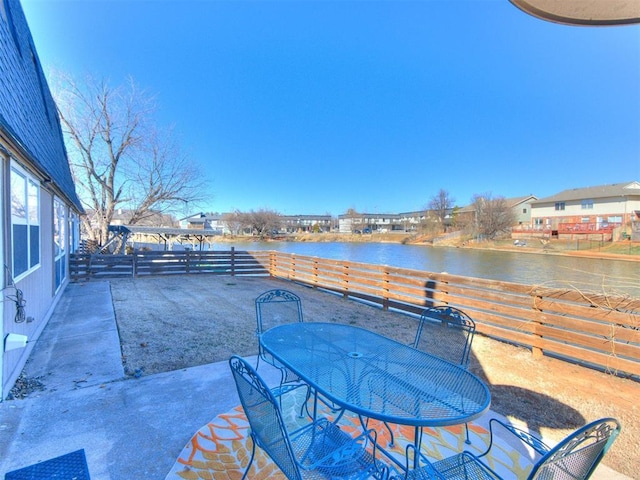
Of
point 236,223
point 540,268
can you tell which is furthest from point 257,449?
point 236,223

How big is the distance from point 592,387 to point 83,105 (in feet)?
60.3

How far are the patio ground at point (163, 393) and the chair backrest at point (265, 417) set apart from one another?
85cm

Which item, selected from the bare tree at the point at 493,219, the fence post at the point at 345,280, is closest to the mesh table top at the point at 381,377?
the fence post at the point at 345,280

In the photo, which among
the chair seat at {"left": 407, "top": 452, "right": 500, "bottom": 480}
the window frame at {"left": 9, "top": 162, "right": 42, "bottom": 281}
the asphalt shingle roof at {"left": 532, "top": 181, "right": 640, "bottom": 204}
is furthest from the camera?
the asphalt shingle roof at {"left": 532, "top": 181, "right": 640, "bottom": 204}

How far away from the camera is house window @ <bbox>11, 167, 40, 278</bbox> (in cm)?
295

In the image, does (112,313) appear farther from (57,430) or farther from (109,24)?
(109,24)

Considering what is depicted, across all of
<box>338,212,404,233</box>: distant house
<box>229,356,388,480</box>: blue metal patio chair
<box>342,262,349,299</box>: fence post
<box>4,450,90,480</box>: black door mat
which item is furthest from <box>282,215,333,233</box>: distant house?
<box>229,356,388,480</box>: blue metal patio chair

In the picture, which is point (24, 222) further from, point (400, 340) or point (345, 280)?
point (345, 280)

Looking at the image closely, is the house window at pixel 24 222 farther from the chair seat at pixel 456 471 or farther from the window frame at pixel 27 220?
the chair seat at pixel 456 471

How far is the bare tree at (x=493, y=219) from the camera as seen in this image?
3744 cm

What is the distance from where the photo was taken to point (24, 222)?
3.40 meters

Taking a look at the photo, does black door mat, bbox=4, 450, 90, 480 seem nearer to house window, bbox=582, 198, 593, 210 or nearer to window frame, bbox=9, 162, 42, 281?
window frame, bbox=9, 162, 42, 281

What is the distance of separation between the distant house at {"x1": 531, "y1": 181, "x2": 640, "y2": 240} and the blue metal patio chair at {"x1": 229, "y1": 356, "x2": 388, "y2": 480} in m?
35.8

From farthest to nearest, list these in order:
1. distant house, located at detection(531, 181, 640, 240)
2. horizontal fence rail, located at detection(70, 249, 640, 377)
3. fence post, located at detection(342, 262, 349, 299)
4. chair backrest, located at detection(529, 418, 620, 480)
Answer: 1. distant house, located at detection(531, 181, 640, 240)
2. fence post, located at detection(342, 262, 349, 299)
3. horizontal fence rail, located at detection(70, 249, 640, 377)
4. chair backrest, located at detection(529, 418, 620, 480)
